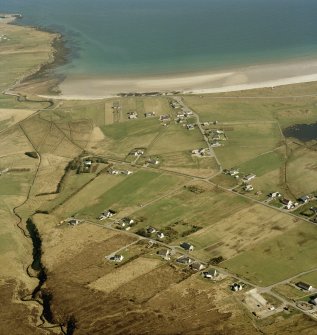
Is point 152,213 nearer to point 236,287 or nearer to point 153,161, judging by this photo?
point 153,161

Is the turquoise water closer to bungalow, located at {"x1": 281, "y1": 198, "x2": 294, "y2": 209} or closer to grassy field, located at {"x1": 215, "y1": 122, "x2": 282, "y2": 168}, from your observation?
grassy field, located at {"x1": 215, "y1": 122, "x2": 282, "y2": 168}

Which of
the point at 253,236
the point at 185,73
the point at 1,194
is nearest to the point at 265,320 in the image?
the point at 253,236

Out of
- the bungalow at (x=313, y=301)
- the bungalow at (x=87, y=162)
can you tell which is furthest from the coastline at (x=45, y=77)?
the bungalow at (x=313, y=301)

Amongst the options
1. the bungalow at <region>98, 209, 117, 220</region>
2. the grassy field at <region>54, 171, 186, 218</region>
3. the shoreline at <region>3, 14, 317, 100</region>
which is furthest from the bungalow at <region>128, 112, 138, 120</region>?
the bungalow at <region>98, 209, 117, 220</region>

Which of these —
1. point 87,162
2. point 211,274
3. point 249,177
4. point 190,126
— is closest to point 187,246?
point 211,274

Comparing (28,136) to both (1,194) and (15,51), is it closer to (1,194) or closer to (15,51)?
(1,194)

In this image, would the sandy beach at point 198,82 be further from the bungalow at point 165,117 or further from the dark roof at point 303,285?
the dark roof at point 303,285
